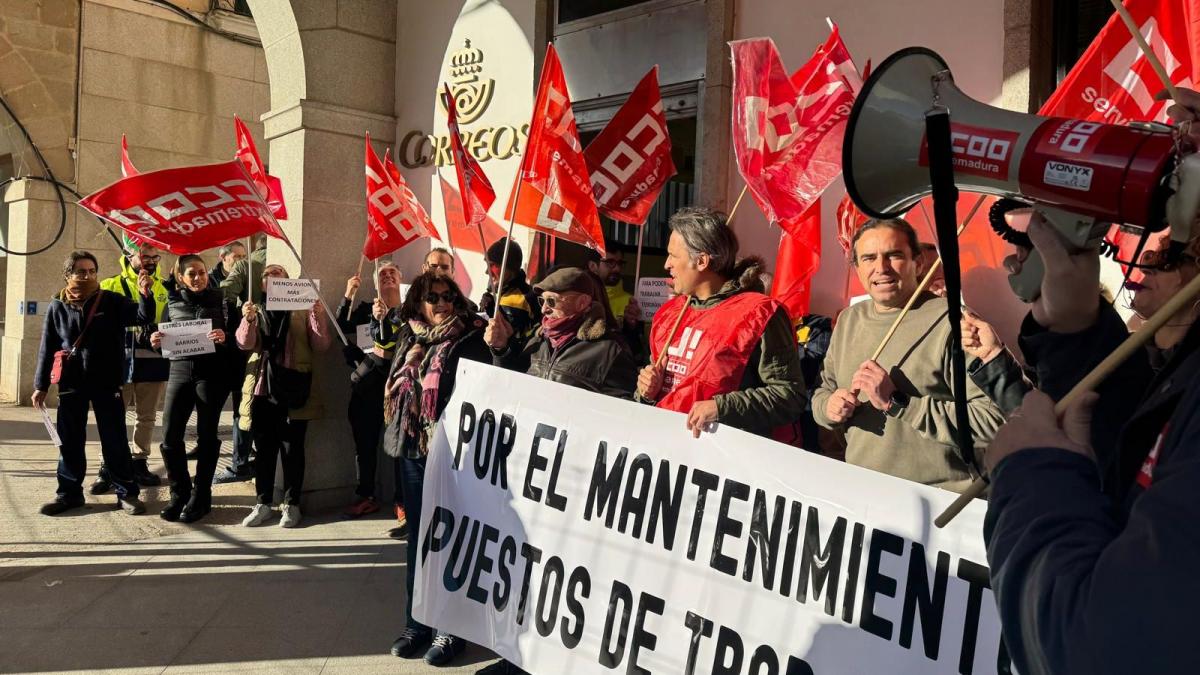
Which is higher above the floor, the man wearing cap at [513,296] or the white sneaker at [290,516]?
the man wearing cap at [513,296]

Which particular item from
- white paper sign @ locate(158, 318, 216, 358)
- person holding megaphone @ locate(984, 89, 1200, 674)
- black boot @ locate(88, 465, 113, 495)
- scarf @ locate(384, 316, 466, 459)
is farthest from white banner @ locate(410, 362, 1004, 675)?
black boot @ locate(88, 465, 113, 495)

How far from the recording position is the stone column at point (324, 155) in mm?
6730

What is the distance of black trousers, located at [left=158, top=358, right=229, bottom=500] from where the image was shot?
20.8ft

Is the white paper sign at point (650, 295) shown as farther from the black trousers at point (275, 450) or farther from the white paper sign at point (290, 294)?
the black trousers at point (275, 450)

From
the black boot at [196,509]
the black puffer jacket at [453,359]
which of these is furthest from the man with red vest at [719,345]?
the black boot at [196,509]

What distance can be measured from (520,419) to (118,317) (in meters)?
4.81

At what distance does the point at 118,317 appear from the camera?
265 inches

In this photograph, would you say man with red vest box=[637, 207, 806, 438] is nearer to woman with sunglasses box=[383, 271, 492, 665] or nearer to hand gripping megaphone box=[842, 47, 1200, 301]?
woman with sunglasses box=[383, 271, 492, 665]

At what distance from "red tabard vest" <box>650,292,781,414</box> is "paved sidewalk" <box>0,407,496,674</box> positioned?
1.71 meters

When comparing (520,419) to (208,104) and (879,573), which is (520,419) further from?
(208,104)

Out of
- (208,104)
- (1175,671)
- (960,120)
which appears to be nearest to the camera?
(1175,671)

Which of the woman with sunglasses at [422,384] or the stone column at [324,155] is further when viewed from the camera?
the stone column at [324,155]

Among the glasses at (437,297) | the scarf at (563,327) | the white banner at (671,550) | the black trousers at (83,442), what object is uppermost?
the glasses at (437,297)

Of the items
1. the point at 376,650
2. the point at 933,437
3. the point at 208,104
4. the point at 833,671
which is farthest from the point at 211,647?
the point at 208,104
